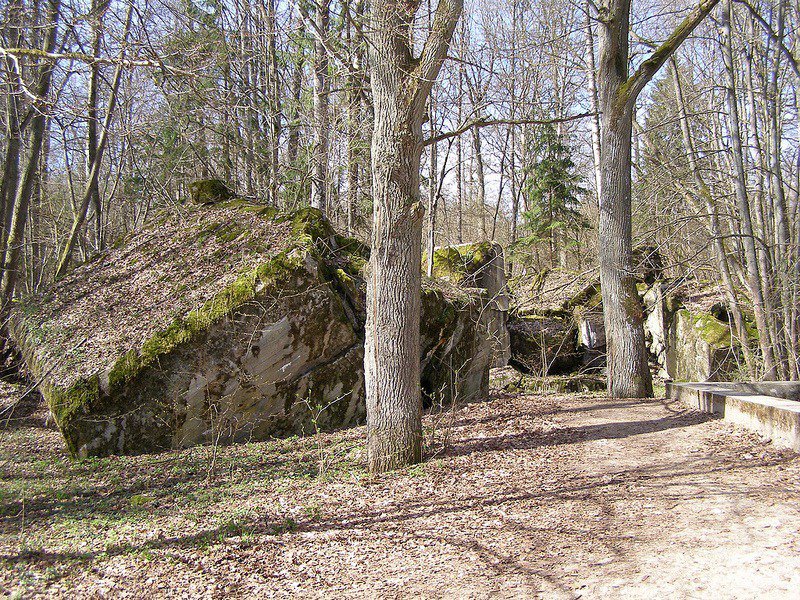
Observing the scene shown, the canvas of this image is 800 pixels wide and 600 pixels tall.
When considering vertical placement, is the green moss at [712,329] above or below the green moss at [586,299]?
below

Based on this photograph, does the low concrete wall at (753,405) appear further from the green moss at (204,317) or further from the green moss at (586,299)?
the green moss at (586,299)

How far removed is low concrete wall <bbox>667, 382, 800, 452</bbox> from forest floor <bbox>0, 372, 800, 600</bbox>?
155mm

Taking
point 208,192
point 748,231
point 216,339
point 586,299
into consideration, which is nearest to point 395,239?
point 216,339

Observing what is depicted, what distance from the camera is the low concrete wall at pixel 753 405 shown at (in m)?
5.15

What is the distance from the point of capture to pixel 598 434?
654cm

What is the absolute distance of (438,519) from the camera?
462 cm

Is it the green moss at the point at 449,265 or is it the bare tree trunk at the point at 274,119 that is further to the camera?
the green moss at the point at 449,265

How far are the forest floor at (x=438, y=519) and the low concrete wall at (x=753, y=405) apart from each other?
155 millimetres

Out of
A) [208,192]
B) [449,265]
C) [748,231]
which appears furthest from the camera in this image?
[449,265]

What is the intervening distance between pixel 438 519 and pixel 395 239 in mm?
2764

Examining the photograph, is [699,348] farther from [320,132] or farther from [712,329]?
[320,132]

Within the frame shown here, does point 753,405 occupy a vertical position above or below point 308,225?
below

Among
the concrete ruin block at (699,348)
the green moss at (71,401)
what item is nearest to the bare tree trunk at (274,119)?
the green moss at (71,401)

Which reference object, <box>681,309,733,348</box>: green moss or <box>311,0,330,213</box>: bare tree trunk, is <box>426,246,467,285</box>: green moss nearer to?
<box>311,0,330,213</box>: bare tree trunk
